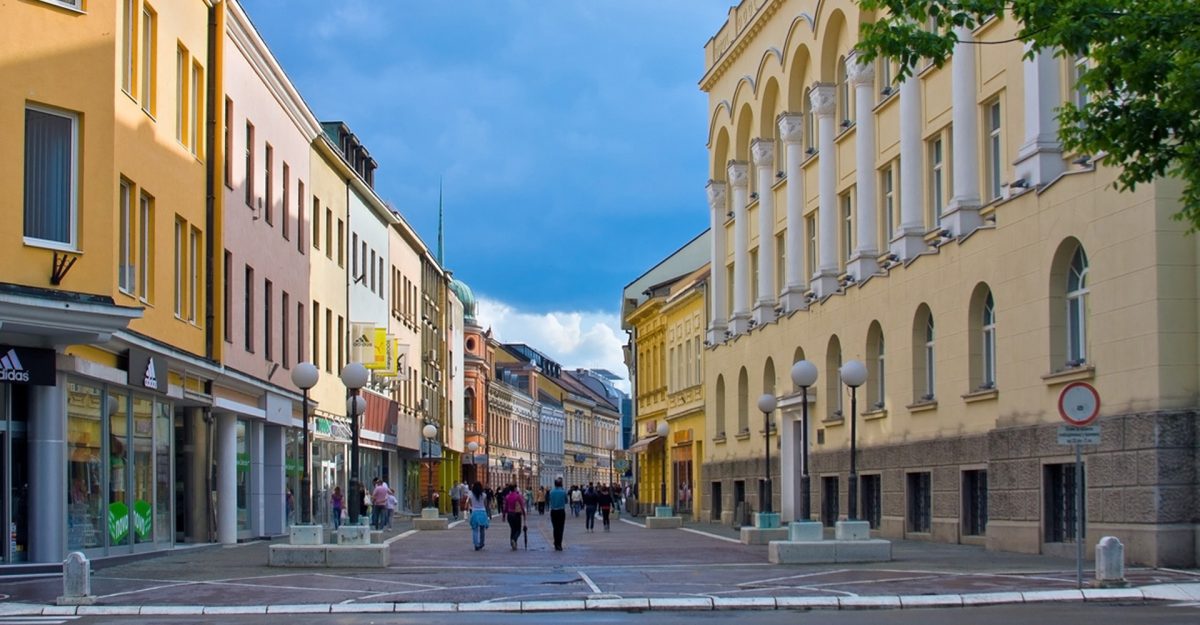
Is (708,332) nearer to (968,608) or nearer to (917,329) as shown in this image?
(917,329)

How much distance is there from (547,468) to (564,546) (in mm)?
103214

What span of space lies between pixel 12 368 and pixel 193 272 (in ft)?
30.6

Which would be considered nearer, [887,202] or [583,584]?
[583,584]

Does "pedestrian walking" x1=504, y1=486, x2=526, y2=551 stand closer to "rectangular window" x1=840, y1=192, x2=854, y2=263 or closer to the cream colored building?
the cream colored building

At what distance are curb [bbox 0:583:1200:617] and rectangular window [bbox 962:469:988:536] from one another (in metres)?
12.1

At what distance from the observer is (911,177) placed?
3669 centimetres

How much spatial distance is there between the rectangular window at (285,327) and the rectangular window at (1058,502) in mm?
21429

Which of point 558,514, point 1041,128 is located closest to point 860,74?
point 1041,128

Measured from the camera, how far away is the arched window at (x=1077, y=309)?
1059 inches

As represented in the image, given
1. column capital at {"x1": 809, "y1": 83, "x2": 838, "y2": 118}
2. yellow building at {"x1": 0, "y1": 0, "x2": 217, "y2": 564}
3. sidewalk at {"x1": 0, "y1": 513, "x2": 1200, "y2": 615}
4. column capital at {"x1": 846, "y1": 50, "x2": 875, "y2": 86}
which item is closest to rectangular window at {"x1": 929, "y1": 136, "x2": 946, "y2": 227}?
column capital at {"x1": 846, "y1": 50, "x2": 875, "y2": 86}

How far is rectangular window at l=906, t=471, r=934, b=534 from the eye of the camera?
3475cm

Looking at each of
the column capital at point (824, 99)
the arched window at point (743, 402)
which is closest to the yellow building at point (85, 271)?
the column capital at point (824, 99)

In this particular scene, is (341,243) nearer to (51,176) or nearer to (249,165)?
(249,165)

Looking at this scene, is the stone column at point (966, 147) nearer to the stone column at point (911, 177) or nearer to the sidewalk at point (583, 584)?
the stone column at point (911, 177)
